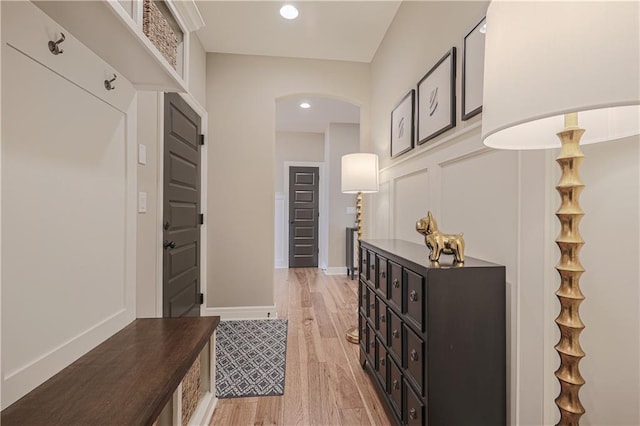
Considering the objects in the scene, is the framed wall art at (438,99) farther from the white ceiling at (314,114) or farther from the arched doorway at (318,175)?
the arched doorway at (318,175)

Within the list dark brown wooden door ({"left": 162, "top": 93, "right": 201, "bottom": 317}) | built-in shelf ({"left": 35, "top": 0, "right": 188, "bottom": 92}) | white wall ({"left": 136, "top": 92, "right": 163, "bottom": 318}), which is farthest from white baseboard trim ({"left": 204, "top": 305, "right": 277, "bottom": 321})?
built-in shelf ({"left": 35, "top": 0, "right": 188, "bottom": 92})

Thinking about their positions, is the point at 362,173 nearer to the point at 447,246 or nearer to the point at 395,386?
the point at 447,246

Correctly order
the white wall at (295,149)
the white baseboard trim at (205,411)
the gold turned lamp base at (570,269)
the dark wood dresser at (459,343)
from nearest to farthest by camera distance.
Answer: the gold turned lamp base at (570,269) < the dark wood dresser at (459,343) < the white baseboard trim at (205,411) < the white wall at (295,149)

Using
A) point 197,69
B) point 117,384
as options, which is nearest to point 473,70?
point 117,384

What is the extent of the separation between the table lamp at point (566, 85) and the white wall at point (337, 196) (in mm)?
4594

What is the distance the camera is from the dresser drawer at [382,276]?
160 centimetres

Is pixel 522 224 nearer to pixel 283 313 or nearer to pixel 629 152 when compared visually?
pixel 629 152

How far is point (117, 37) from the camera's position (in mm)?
1055

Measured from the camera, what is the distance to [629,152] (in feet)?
2.69

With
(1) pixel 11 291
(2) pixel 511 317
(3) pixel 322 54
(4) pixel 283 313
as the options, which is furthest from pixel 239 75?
(2) pixel 511 317

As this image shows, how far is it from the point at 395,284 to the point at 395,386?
20.0 inches

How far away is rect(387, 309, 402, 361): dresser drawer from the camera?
1396mm

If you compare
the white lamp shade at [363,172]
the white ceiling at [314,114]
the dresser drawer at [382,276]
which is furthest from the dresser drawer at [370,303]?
the white ceiling at [314,114]

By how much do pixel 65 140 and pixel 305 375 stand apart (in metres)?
1.89
